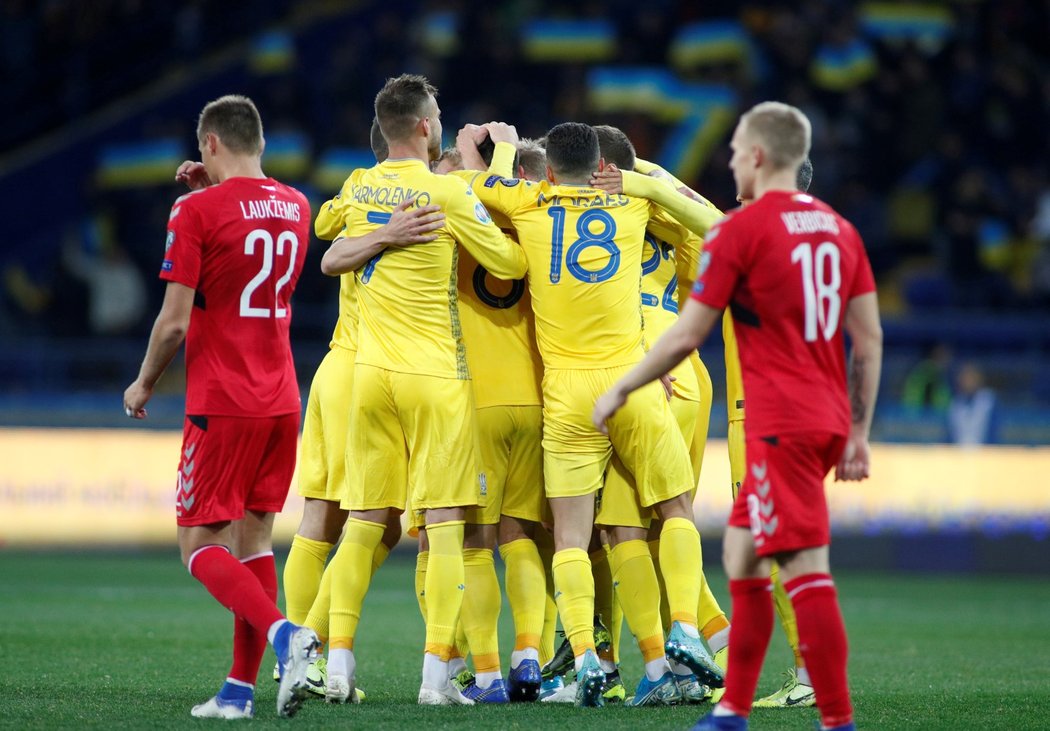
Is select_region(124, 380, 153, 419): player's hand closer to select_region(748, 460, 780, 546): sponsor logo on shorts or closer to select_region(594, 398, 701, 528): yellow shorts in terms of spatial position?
select_region(594, 398, 701, 528): yellow shorts

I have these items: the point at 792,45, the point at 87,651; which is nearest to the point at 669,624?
the point at 87,651

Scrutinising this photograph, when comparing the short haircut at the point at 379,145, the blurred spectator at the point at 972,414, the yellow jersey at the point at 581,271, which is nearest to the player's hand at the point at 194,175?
the short haircut at the point at 379,145

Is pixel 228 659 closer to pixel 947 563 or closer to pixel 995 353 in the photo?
pixel 947 563

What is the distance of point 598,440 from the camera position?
648cm

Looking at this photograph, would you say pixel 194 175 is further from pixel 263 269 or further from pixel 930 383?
pixel 930 383

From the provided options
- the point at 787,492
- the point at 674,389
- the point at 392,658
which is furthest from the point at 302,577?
the point at 787,492

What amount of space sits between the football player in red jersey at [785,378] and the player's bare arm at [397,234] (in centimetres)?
168

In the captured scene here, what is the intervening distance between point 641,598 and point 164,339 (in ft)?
7.65

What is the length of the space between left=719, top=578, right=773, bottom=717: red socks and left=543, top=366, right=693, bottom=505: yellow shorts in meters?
1.53

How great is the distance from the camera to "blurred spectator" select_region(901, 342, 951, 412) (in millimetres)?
15242

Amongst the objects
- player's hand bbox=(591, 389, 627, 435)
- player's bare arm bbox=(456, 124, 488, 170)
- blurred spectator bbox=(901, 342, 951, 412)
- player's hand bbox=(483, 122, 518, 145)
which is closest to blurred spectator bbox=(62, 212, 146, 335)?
blurred spectator bbox=(901, 342, 951, 412)

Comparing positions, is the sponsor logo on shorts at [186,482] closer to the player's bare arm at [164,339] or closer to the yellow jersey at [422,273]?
the player's bare arm at [164,339]

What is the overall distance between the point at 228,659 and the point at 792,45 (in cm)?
1378

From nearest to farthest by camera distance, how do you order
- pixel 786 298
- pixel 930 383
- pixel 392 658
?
pixel 786 298 → pixel 392 658 → pixel 930 383
